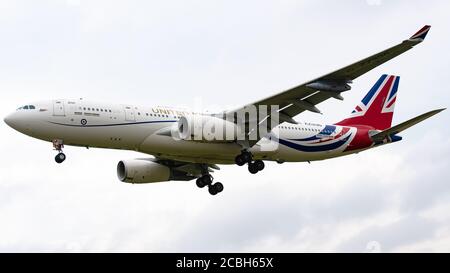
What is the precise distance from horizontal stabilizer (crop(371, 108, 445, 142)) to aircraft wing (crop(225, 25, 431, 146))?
16.6 feet

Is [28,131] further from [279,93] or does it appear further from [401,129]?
[401,129]

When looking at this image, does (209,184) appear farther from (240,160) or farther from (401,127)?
(401,127)

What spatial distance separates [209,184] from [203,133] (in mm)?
7850

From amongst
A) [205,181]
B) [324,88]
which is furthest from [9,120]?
[324,88]

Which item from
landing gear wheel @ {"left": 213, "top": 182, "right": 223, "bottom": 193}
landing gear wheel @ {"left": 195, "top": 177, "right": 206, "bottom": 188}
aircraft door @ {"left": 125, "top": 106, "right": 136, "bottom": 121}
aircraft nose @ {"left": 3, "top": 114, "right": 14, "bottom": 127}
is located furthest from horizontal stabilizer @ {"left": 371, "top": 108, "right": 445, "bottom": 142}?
aircraft nose @ {"left": 3, "top": 114, "right": 14, "bottom": 127}

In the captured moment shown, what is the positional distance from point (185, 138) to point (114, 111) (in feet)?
13.7

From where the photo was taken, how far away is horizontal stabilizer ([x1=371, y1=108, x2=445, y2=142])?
50.5 metres

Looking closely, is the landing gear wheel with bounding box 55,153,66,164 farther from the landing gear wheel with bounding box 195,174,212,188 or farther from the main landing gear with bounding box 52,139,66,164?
the landing gear wheel with bounding box 195,174,212,188

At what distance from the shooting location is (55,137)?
49750 mm

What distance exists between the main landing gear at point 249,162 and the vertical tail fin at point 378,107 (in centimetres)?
822

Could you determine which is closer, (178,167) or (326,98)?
(326,98)

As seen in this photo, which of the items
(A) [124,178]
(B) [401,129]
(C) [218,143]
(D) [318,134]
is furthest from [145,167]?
(B) [401,129]

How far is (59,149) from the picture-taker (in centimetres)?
5012

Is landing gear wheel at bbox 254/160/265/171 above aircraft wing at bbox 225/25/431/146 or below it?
below
